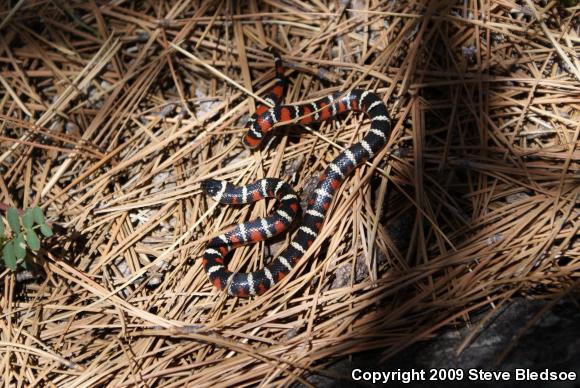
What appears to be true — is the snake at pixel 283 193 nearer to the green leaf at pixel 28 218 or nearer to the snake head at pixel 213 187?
the snake head at pixel 213 187

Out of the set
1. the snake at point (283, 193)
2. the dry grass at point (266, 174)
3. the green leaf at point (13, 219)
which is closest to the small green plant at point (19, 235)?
the green leaf at point (13, 219)

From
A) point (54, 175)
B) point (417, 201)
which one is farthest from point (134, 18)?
point (417, 201)

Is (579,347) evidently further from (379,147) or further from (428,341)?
(379,147)

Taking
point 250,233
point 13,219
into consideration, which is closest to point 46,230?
point 13,219

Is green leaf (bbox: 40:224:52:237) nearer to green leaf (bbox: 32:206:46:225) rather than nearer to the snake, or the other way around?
green leaf (bbox: 32:206:46:225)

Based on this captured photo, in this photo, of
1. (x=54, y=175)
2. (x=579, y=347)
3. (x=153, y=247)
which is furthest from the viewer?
(x=54, y=175)

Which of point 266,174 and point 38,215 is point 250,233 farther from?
point 38,215
